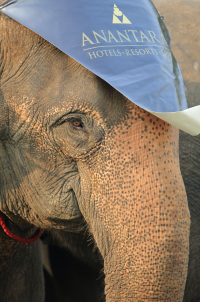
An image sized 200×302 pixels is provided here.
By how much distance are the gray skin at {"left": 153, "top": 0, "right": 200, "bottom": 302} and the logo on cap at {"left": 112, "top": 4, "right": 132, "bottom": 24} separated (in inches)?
38.4

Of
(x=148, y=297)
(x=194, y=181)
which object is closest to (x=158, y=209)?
(x=148, y=297)

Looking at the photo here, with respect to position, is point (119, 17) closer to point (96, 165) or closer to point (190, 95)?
point (96, 165)

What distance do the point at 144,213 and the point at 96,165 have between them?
22cm

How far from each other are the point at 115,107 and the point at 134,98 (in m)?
0.09

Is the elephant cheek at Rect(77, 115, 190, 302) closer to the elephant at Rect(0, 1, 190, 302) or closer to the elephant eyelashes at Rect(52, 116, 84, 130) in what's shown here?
the elephant at Rect(0, 1, 190, 302)

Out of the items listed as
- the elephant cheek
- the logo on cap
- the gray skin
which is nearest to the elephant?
the elephant cheek

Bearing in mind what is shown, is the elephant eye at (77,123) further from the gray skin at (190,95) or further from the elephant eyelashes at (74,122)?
the gray skin at (190,95)

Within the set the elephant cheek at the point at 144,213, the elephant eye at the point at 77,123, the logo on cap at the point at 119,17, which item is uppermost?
the logo on cap at the point at 119,17

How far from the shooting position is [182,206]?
1.54 metres

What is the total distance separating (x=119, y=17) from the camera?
5.34ft

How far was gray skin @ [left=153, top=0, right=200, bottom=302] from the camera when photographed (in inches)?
99.7

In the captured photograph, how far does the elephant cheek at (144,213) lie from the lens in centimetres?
152

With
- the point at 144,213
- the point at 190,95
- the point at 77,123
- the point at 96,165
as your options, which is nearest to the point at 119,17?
the point at 77,123

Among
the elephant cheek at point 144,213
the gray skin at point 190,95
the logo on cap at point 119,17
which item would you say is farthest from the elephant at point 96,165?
the gray skin at point 190,95
